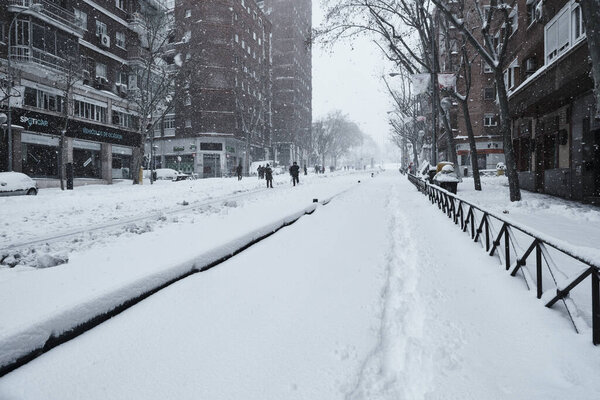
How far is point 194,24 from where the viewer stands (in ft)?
165

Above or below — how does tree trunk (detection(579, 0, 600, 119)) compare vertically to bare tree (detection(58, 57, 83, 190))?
A: below

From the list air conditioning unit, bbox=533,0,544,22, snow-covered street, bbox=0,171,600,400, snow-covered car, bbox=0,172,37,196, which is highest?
air conditioning unit, bbox=533,0,544,22

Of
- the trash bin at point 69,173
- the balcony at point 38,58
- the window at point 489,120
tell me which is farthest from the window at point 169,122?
the window at point 489,120

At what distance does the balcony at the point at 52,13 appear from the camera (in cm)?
2294

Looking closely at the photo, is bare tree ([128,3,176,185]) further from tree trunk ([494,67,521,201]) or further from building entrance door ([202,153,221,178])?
tree trunk ([494,67,521,201])

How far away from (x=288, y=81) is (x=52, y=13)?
56493 millimetres

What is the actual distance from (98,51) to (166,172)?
13.0 meters

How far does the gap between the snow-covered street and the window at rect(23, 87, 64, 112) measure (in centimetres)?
2462

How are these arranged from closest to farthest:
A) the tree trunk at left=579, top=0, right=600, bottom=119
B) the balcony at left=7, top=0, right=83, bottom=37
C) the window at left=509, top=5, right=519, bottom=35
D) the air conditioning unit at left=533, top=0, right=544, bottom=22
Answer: the tree trunk at left=579, top=0, right=600, bottom=119 → the air conditioning unit at left=533, top=0, right=544, bottom=22 → the window at left=509, top=5, right=519, bottom=35 → the balcony at left=7, top=0, right=83, bottom=37

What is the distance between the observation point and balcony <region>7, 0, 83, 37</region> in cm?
2294

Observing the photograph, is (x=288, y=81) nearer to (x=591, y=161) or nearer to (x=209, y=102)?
(x=209, y=102)

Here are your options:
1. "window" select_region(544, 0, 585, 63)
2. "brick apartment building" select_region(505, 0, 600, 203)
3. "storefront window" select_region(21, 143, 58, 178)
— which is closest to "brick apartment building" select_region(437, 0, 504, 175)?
"brick apartment building" select_region(505, 0, 600, 203)

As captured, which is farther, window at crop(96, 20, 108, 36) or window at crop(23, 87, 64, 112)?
window at crop(96, 20, 108, 36)

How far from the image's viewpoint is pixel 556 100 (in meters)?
13.9
